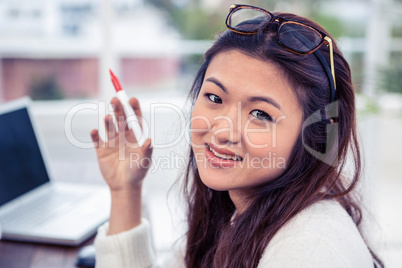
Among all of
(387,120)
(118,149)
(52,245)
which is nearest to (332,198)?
(118,149)

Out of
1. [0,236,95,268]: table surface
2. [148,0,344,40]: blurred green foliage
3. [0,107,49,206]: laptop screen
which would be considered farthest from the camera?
[148,0,344,40]: blurred green foliage

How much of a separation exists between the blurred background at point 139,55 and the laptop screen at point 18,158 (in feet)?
5.09

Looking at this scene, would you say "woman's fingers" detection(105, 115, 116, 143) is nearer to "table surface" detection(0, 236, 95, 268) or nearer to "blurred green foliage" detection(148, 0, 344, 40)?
"table surface" detection(0, 236, 95, 268)

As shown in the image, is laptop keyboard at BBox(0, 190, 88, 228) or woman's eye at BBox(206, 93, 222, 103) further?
laptop keyboard at BBox(0, 190, 88, 228)

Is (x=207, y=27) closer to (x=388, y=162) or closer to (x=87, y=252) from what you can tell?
(x=388, y=162)

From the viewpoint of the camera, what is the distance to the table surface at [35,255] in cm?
111

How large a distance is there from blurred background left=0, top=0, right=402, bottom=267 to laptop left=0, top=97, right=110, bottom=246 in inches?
60.7

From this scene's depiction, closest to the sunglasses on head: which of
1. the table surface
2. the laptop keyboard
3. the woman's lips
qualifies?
the woman's lips

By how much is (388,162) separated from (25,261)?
3285mm

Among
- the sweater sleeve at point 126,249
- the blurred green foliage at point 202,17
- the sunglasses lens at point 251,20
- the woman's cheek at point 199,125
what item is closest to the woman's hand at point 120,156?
the sweater sleeve at point 126,249

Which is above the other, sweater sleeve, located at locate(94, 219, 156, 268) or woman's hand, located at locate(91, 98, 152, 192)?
woman's hand, located at locate(91, 98, 152, 192)

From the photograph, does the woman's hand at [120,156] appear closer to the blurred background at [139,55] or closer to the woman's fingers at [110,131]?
the woman's fingers at [110,131]

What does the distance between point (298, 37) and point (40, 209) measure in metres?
0.92

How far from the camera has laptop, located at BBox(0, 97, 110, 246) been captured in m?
1.25
